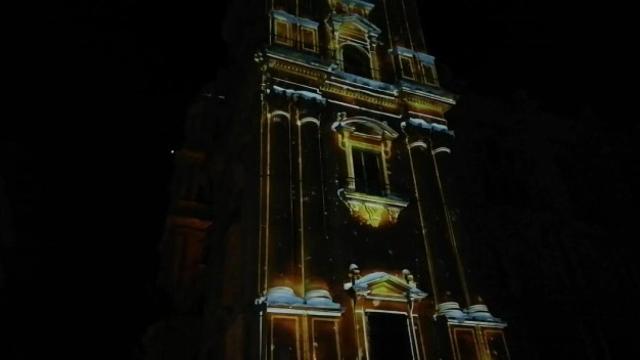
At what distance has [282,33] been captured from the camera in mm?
17219

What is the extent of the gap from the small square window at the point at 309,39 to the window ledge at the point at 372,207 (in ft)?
19.5

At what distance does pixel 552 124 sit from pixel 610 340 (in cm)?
1001

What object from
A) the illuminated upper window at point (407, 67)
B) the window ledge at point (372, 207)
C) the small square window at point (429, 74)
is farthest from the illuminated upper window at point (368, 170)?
the small square window at point (429, 74)

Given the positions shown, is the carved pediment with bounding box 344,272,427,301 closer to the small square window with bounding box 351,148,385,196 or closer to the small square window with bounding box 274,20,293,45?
the small square window with bounding box 351,148,385,196

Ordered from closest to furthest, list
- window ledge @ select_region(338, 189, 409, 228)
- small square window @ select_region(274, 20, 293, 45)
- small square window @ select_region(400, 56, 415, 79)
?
window ledge @ select_region(338, 189, 409, 228)
small square window @ select_region(274, 20, 293, 45)
small square window @ select_region(400, 56, 415, 79)

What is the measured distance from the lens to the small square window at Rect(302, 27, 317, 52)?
677 inches

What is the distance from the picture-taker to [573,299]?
1741 cm

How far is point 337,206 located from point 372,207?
1.10 metres

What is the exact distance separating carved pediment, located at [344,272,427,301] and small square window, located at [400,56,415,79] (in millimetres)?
8557

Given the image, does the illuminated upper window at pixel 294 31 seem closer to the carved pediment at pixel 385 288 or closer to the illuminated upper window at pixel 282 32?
the illuminated upper window at pixel 282 32

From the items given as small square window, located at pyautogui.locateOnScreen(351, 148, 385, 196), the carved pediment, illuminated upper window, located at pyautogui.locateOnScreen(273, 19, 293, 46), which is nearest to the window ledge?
small square window, located at pyautogui.locateOnScreen(351, 148, 385, 196)

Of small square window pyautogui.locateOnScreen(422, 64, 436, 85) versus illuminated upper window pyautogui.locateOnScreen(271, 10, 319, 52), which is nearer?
illuminated upper window pyautogui.locateOnScreen(271, 10, 319, 52)

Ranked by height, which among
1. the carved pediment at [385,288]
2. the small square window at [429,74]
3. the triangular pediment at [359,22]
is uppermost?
the triangular pediment at [359,22]

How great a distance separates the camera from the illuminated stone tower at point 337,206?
11.8 metres
